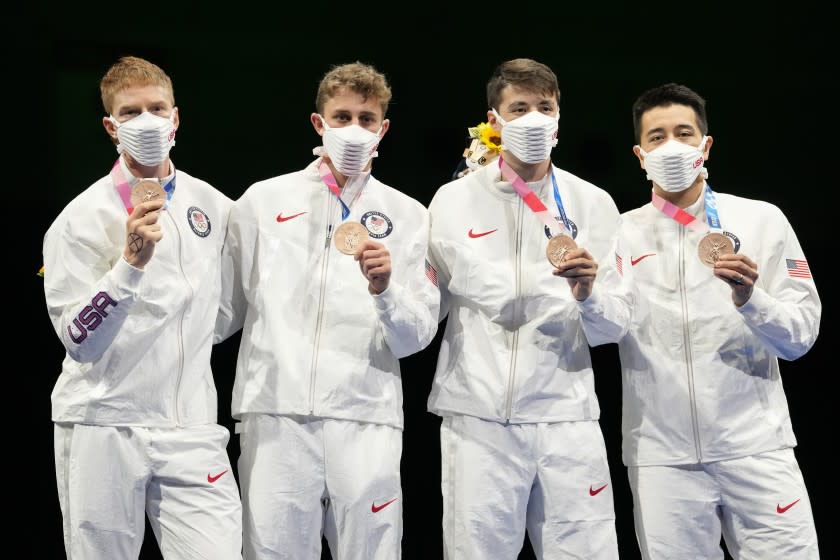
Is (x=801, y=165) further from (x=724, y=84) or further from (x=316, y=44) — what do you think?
(x=316, y=44)

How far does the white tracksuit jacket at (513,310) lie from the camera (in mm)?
3846

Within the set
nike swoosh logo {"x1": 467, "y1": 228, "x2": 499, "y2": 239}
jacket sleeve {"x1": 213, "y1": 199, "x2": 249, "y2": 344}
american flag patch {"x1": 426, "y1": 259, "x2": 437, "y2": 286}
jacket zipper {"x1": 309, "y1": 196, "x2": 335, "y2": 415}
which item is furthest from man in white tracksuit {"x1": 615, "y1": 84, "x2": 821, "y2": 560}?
jacket sleeve {"x1": 213, "y1": 199, "x2": 249, "y2": 344}

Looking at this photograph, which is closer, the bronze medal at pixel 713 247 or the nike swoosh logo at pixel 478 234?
the bronze medal at pixel 713 247

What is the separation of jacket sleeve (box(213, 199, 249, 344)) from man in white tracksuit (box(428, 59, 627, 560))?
68 cm

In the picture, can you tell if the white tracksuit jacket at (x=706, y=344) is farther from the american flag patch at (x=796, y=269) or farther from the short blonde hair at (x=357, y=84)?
the short blonde hair at (x=357, y=84)

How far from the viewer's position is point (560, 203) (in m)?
4.02

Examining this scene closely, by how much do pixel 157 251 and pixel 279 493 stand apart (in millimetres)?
903

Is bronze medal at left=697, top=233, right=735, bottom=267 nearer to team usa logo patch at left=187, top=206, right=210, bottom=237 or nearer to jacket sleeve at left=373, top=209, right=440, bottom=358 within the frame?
jacket sleeve at left=373, top=209, right=440, bottom=358

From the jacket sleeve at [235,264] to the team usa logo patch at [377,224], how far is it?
405mm

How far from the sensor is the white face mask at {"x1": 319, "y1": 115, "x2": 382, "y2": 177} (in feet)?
12.7

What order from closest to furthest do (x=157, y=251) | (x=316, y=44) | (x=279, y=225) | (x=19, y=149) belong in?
1. (x=157, y=251)
2. (x=279, y=225)
3. (x=19, y=149)
4. (x=316, y=44)

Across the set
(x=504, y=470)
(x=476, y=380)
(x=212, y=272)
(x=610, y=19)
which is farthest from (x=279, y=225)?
(x=610, y=19)

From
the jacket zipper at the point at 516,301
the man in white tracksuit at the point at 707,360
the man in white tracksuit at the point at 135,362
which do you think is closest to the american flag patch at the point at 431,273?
the jacket zipper at the point at 516,301

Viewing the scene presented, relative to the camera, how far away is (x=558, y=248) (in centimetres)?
374
